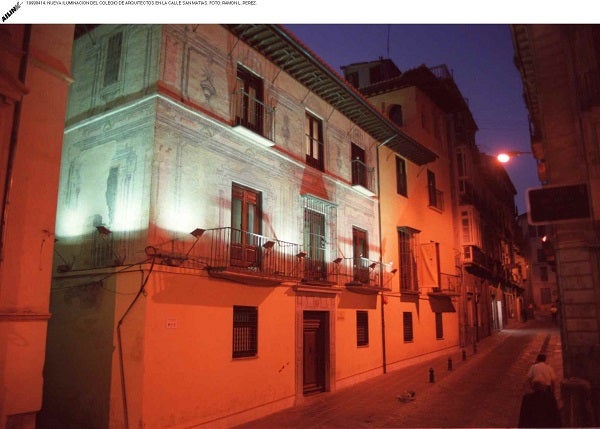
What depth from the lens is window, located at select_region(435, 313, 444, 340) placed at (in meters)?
22.5

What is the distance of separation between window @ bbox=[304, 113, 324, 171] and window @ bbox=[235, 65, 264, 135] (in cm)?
Answer: 239

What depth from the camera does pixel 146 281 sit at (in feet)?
30.1

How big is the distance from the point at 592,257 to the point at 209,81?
9.82m

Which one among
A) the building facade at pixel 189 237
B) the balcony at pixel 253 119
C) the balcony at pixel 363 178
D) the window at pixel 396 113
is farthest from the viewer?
the window at pixel 396 113

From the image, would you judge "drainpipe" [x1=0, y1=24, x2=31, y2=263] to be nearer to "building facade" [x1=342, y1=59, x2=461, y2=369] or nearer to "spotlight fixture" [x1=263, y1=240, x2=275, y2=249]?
"spotlight fixture" [x1=263, y1=240, x2=275, y2=249]

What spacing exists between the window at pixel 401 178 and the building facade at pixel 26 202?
15.1 m

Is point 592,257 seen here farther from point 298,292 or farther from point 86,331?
point 86,331

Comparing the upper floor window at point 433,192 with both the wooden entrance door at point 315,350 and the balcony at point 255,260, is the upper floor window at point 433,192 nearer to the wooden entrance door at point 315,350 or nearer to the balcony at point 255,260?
the balcony at point 255,260

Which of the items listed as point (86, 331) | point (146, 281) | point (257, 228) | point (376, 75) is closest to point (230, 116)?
point (257, 228)

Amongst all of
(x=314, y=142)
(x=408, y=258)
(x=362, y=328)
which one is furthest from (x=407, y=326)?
(x=314, y=142)

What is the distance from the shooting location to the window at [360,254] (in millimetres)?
16453

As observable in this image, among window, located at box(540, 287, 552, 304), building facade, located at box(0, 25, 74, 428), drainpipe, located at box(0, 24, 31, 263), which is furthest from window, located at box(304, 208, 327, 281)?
window, located at box(540, 287, 552, 304)

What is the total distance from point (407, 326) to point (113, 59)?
589 inches
